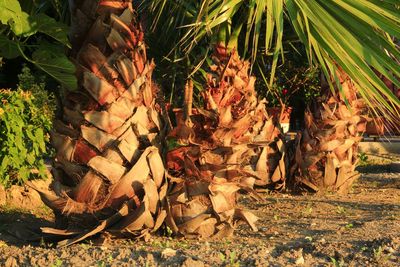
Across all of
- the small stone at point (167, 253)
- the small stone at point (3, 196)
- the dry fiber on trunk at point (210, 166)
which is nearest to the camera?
the small stone at point (167, 253)

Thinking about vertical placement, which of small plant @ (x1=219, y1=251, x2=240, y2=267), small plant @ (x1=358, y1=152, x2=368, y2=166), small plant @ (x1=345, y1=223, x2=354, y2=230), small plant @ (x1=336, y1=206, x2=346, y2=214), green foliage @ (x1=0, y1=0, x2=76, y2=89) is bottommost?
small plant @ (x1=358, y1=152, x2=368, y2=166)

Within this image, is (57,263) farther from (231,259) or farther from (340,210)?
(340,210)

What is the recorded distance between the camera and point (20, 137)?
20.0 feet

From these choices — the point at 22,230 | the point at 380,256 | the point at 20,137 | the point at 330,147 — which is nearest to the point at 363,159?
the point at 330,147

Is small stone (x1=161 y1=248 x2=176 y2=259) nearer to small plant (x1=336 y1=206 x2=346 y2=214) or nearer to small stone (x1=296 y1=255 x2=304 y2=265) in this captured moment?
small stone (x1=296 y1=255 x2=304 y2=265)

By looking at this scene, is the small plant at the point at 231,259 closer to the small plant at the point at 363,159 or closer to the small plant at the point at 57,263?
the small plant at the point at 57,263

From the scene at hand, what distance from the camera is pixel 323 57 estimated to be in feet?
11.0

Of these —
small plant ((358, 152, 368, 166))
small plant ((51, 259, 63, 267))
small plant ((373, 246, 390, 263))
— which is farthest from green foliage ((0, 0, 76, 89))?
small plant ((358, 152, 368, 166))

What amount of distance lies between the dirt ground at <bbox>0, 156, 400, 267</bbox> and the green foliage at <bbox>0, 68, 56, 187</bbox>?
397 millimetres

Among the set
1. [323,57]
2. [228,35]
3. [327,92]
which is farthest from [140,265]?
[327,92]

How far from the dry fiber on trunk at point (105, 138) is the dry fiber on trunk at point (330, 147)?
300cm

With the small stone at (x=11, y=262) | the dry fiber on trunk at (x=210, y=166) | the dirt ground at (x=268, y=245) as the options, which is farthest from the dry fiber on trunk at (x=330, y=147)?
the small stone at (x=11, y=262)

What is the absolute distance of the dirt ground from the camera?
12.0 ft

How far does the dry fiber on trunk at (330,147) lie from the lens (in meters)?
6.86
